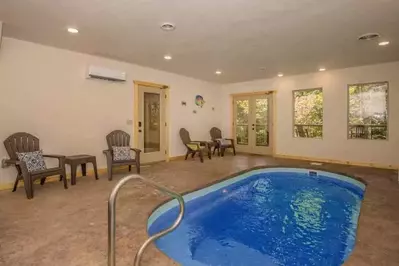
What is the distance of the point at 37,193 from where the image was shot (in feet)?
12.2

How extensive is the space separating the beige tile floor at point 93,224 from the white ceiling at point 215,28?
2.50 metres

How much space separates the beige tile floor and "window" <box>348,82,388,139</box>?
6.48 ft

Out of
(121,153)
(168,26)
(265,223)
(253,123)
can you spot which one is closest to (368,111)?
(253,123)

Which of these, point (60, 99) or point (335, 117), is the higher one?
point (60, 99)

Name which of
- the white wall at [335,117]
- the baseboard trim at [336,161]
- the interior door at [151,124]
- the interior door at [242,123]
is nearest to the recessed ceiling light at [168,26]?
the interior door at [151,124]

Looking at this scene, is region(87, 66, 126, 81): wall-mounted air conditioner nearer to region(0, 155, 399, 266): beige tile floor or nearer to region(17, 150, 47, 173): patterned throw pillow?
region(17, 150, 47, 173): patterned throw pillow

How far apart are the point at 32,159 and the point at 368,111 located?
7.47m

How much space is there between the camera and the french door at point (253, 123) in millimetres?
8000

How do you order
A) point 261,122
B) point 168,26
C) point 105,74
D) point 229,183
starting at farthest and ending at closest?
1. point 261,122
2. point 105,74
3. point 229,183
4. point 168,26

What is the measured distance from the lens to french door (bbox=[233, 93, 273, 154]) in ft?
26.2

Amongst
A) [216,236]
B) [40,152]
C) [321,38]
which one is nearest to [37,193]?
[40,152]

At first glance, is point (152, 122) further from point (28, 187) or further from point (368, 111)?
point (368, 111)

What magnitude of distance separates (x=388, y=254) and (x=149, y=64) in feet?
17.9

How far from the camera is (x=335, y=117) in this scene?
6512 millimetres
